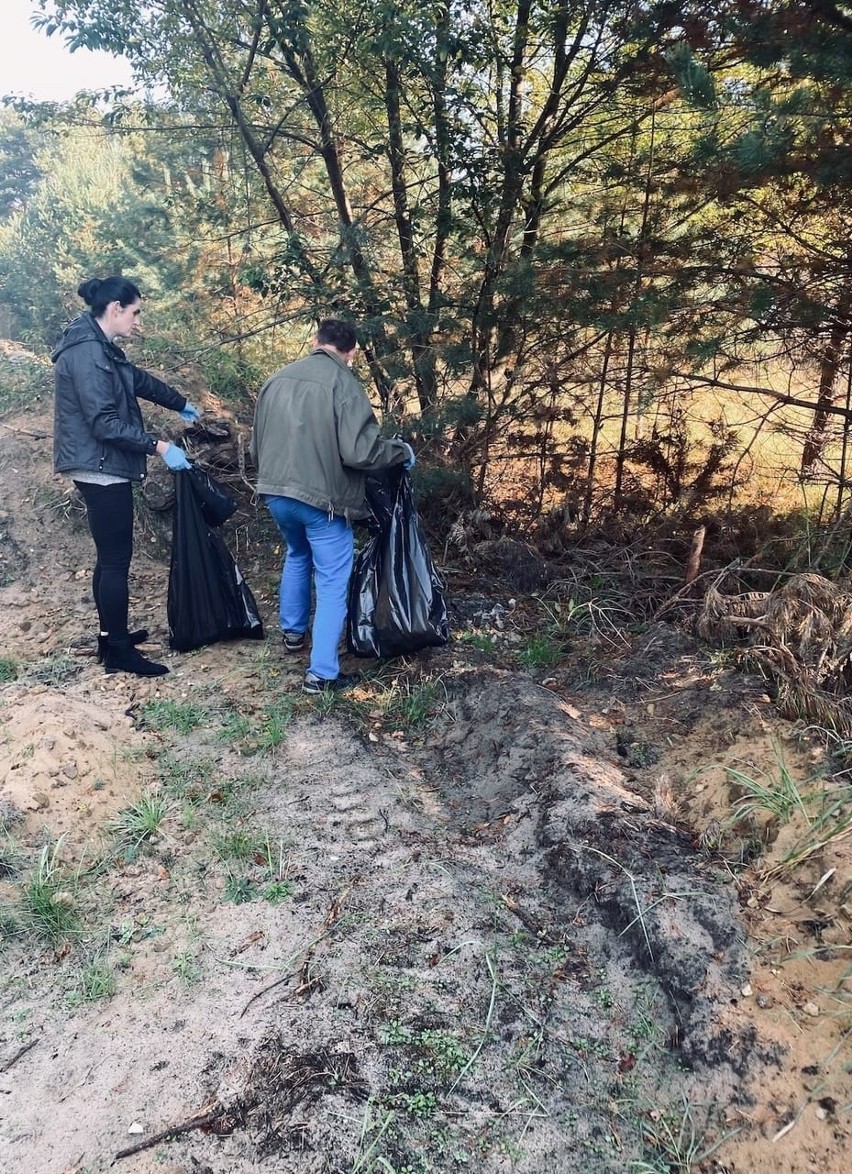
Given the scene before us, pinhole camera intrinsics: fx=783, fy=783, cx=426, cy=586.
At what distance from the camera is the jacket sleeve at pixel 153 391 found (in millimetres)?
4129

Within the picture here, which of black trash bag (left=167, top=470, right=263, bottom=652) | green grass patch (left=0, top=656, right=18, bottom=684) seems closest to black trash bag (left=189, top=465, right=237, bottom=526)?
black trash bag (left=167, top=470, right=263, bottom=652)

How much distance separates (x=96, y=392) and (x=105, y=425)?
159mm

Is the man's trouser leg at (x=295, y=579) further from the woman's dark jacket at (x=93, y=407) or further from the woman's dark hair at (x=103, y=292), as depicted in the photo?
the woman's dark hair at (x=103, y=292)

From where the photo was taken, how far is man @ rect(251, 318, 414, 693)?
12.0 ft

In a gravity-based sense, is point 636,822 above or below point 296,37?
below

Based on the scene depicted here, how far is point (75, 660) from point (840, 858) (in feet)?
12.7

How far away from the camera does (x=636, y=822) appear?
111 inches

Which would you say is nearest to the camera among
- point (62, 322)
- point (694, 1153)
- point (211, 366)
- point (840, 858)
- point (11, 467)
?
point (694, 1153)

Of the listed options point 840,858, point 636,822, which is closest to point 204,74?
point 636,822

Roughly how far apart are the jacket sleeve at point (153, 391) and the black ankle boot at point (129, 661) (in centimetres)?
130

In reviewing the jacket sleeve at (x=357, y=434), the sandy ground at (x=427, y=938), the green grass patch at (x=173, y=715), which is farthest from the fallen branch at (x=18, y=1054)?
the jacket sleeve at (x=357, y=434)

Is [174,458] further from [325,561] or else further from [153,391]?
[325,561]

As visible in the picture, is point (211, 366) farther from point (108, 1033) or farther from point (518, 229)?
point (108, 1033)

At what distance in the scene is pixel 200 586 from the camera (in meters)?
4.30
